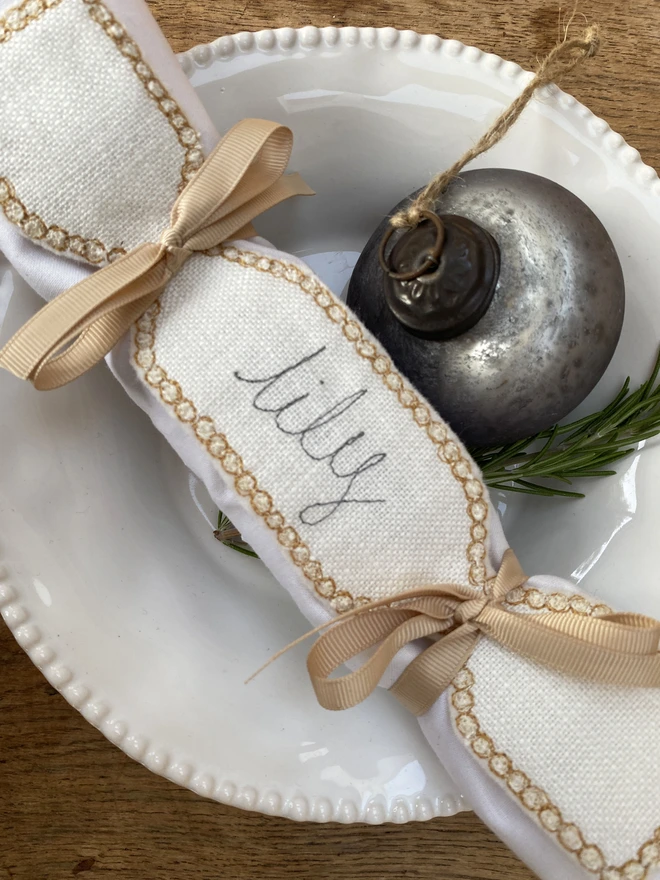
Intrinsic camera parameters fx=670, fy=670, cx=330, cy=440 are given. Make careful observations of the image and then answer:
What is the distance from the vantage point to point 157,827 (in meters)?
0.56

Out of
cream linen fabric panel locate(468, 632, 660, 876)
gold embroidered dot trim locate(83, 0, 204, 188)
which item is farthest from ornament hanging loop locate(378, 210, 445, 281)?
cream linen fabric panel locate(468, 632, 660, 876)

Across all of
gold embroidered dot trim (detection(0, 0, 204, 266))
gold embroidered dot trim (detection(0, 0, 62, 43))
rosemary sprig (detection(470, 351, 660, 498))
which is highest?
gold embroidered dot trim (detection(0, 0, 62, 43))

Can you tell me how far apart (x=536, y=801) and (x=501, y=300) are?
0.29 metres

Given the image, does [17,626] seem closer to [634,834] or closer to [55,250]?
[55,250]

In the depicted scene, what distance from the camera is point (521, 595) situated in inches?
16.4

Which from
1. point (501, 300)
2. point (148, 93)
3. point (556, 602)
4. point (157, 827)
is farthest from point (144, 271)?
point (157, 827)

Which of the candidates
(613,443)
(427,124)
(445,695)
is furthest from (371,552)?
(427,124)

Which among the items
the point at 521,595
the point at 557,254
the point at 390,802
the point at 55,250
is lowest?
the point at 390,802

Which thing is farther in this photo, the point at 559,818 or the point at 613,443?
the point at 613,443

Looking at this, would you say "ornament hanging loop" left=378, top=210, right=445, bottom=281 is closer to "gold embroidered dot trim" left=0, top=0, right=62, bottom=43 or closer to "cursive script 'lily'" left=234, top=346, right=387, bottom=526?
"cursive script 'lily'" left=234, top=346, right=387, bottom=526

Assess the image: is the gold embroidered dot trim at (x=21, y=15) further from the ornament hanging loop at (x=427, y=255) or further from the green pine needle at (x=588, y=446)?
the green pine needle at (x=588, y=446)

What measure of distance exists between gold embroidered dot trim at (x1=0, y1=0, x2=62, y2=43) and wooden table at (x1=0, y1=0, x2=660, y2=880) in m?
0.20

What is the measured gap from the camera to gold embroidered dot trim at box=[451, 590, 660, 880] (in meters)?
0.38

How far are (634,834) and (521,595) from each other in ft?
0.46
